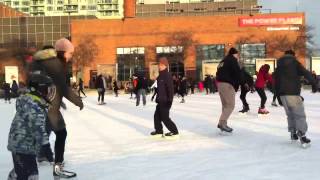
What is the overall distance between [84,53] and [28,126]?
58671 millimetres

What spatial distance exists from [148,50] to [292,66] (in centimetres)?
5742

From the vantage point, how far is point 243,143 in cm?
862

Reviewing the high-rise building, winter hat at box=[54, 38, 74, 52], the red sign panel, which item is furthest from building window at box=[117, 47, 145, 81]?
the high-rise building

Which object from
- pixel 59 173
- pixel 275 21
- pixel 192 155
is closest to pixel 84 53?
pixel 275 21

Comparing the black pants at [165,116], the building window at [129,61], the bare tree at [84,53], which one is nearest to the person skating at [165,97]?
the black pants at [165,116]

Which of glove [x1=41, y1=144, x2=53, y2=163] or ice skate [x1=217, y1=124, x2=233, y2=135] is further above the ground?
glove [x1=41, y1=144, x2=53, y2=163]

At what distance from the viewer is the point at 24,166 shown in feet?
15.1

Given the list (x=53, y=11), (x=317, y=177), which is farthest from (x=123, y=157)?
(x=53, y=11)

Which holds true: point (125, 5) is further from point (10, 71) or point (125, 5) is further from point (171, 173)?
point (171, 173)

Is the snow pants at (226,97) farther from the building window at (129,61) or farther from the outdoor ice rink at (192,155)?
the building window at (129,61)

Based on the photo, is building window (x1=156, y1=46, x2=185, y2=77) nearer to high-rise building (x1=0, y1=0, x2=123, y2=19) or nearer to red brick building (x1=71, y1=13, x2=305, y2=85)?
red brick building (x1=71, y1=13, x2=305, y2=85)

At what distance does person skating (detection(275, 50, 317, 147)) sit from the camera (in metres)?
7.91

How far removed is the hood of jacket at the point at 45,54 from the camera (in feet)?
18.3

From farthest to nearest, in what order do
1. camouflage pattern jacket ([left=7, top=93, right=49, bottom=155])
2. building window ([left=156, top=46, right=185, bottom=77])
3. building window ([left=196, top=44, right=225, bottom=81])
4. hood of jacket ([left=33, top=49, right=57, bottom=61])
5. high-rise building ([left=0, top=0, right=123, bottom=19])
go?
high-rise building ([left=0, top=0, right=123, bottom=19])
building window ([left=196, top=44, right=225, bottom=81])
building window ([left=156, top=46, right=185, bottom=77])
hood of jacket ([left=33, top=49, right=57, bottom=61])
camouflage pattern jacket ([left=7, top=93, right=49, bottom=155])
